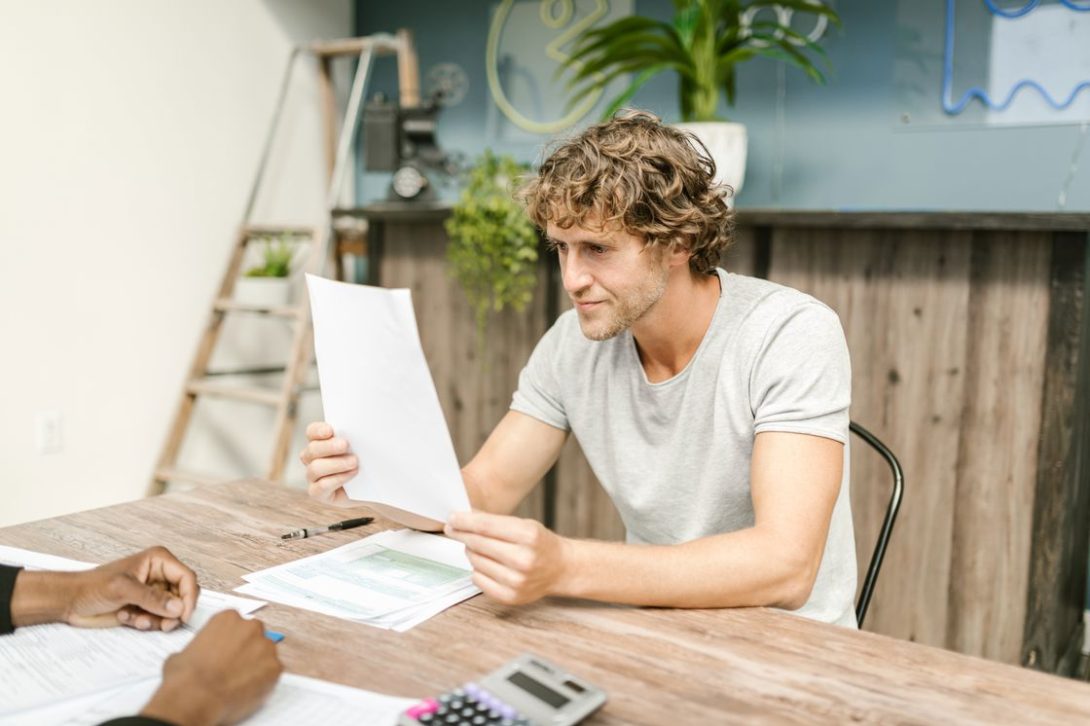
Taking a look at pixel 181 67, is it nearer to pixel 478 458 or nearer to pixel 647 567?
pixel 478 458

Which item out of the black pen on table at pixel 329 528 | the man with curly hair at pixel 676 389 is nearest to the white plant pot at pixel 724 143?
the man with curly hair at pixel 676 389

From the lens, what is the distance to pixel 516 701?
2.60 feet

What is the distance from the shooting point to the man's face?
Result: 1401 millimetres

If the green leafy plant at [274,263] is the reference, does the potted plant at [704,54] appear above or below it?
above

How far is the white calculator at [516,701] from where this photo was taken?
0.76m

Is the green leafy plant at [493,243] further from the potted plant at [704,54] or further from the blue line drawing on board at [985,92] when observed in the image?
the blue line drawing on board at [985,92]

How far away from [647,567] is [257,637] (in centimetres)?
43

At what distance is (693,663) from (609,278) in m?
0.65

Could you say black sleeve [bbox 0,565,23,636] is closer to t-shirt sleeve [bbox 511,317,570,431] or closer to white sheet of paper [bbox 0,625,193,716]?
white sheet of paper [bbox 0,625,193,716]

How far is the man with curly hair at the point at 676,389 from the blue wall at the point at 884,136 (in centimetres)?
110

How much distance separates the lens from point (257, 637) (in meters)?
0.86

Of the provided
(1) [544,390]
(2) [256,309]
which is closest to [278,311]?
(2) [256,309]

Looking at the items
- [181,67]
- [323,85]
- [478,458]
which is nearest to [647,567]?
[478,458]

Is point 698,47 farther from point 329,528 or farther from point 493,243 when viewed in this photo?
point 329,528
